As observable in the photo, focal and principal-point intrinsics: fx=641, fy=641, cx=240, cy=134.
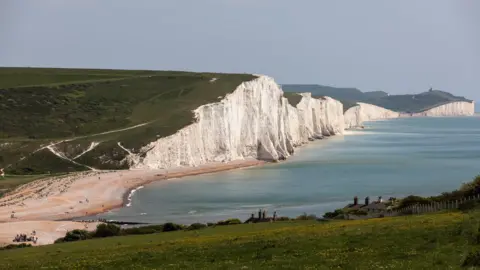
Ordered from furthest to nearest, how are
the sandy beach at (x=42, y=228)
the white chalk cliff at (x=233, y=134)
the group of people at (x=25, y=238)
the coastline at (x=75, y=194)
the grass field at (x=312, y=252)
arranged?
the white chalk cliff at (x=233, y=134), the coastline at (x=75, y=194), the sandy beach at (x=42, y=228), the group of people at (x=25, y=238), the grass field at (x=312, y=252)

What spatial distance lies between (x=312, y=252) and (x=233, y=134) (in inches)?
3049

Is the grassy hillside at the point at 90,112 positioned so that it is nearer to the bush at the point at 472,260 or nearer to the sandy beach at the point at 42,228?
the sandy beach at the point at 42,228

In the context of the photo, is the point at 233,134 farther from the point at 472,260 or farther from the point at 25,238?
the point at 472,260

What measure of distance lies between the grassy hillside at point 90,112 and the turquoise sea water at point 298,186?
11.4 m

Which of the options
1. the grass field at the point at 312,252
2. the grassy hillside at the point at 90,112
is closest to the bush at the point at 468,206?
the grass field at the point at 312,252

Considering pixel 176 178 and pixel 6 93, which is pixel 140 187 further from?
pixel 6 93

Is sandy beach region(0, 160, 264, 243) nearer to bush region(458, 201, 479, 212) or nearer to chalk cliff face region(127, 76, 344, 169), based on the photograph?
chalk cliff face region(127, 76, 344, 169)

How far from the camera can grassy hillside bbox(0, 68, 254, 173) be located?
72062 millimetres

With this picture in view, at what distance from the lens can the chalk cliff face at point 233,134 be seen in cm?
7843

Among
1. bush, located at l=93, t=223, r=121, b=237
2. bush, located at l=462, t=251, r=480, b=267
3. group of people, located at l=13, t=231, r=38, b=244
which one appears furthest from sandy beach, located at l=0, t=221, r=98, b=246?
bush, located at l=462, t=251, r=480, b=267

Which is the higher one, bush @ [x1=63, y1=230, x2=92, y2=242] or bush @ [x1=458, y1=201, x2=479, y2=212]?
bush @ [x1=458, y1=201, x2=479, y2=212]

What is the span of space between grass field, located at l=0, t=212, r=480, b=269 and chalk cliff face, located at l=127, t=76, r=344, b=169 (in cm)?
5648

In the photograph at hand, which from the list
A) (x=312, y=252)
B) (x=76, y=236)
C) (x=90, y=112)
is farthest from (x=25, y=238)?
(x=90, y=112)

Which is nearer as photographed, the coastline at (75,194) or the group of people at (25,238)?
the group of people at (25,238)
